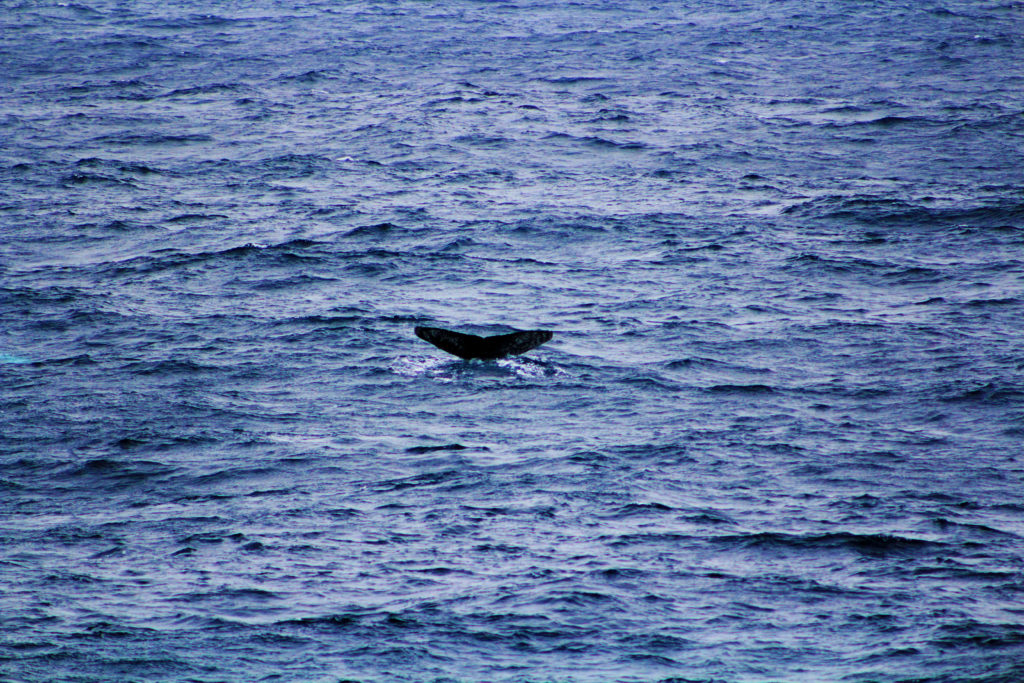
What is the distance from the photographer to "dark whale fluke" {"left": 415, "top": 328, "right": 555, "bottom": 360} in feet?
54.2

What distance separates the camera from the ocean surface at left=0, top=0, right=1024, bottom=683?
1074cm

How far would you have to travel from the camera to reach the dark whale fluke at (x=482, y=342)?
54.2 ft

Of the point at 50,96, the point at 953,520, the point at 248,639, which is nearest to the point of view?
the point at 248,639

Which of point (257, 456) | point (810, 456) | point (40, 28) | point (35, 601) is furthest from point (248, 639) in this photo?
point (40, 28)

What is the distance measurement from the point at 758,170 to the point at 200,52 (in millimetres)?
22129

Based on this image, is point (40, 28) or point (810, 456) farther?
point (40, 28)

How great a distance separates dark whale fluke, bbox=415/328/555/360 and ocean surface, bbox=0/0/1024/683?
1.65 ft

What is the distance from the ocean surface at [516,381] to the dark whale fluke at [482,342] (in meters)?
0.50

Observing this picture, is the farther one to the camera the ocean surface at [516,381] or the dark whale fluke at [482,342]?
the dark whale fluke at [482,342]

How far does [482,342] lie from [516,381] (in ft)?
2.27

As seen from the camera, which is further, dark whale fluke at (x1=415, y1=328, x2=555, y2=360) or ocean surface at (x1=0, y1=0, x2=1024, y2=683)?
dark whale fluke at (x1=415, y1=328, x2=555, y2=360)

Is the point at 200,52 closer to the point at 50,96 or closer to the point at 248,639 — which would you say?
the point at 50,96

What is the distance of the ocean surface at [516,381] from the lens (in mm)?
10742

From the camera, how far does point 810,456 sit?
14359 millimetres
